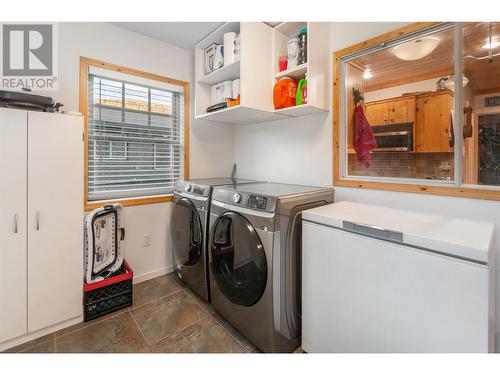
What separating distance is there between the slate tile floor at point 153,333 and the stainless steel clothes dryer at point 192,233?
22 cm

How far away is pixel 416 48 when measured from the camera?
5.77 ft

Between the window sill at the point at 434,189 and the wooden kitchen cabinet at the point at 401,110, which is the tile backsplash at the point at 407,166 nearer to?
the window sill at the point at 434,189

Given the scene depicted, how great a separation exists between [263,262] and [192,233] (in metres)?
0.92

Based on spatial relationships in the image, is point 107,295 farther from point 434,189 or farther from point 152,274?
point 434,189

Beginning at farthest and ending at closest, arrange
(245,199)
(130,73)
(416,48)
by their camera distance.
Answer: (130,73)
(416,48)
(245,199)

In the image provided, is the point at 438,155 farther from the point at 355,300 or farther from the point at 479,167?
the point at 355,300

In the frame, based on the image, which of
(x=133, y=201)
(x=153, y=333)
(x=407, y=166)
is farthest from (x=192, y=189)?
(x=407, y=166)

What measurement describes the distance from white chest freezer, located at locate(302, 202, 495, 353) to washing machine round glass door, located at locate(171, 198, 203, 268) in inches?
39.2

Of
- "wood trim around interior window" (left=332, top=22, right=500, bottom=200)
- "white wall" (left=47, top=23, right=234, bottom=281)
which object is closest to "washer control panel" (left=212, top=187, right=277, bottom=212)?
"wood trim around interior window" (left=332, top=22, right=500, bottom=200)

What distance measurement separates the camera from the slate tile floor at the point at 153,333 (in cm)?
161

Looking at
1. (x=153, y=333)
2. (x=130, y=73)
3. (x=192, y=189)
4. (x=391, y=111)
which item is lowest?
(x=153, y=333)

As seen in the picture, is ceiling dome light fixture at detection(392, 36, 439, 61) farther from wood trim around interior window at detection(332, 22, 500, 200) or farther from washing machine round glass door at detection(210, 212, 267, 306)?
washing machine round glass door at detection(210, 212, 267, 306)

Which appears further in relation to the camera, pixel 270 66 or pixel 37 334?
pixel 270 66

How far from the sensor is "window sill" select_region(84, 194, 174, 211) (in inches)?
86.6
